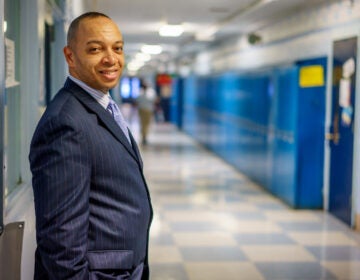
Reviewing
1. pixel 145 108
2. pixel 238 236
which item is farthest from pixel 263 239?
pixel 145 108

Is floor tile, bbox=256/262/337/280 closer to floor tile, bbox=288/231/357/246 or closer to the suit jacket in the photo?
floor tile, bbox=288/231/357/246

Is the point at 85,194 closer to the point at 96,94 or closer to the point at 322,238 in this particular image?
the point at 96,94

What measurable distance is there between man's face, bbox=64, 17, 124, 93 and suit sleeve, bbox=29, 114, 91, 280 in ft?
0.65

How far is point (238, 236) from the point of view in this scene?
19.9ft

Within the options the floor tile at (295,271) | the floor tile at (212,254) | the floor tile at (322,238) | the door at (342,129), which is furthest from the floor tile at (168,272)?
the door at (342,129)

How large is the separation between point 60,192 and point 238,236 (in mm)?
4494

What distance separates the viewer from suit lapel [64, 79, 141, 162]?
1.88 m

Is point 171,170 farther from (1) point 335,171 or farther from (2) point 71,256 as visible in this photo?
(2) point 71,256

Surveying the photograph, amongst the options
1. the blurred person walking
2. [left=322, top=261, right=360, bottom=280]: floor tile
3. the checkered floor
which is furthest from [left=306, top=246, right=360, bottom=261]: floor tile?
the blurred person walking

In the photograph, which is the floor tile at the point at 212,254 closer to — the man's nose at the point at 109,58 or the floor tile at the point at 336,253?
the floor tile at the point at 336,253

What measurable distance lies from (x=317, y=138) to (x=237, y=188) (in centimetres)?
191

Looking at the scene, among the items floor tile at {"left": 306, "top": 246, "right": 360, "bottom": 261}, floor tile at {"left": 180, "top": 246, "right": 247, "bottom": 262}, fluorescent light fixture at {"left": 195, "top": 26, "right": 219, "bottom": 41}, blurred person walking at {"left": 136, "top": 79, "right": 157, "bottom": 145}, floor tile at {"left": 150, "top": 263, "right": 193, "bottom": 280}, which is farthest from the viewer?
blurred person walking at {"left": 136, "top": 79, "right": 157, "bottom": 145}

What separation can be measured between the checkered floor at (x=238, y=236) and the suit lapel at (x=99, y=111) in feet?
9.52

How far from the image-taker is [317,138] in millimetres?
7359
